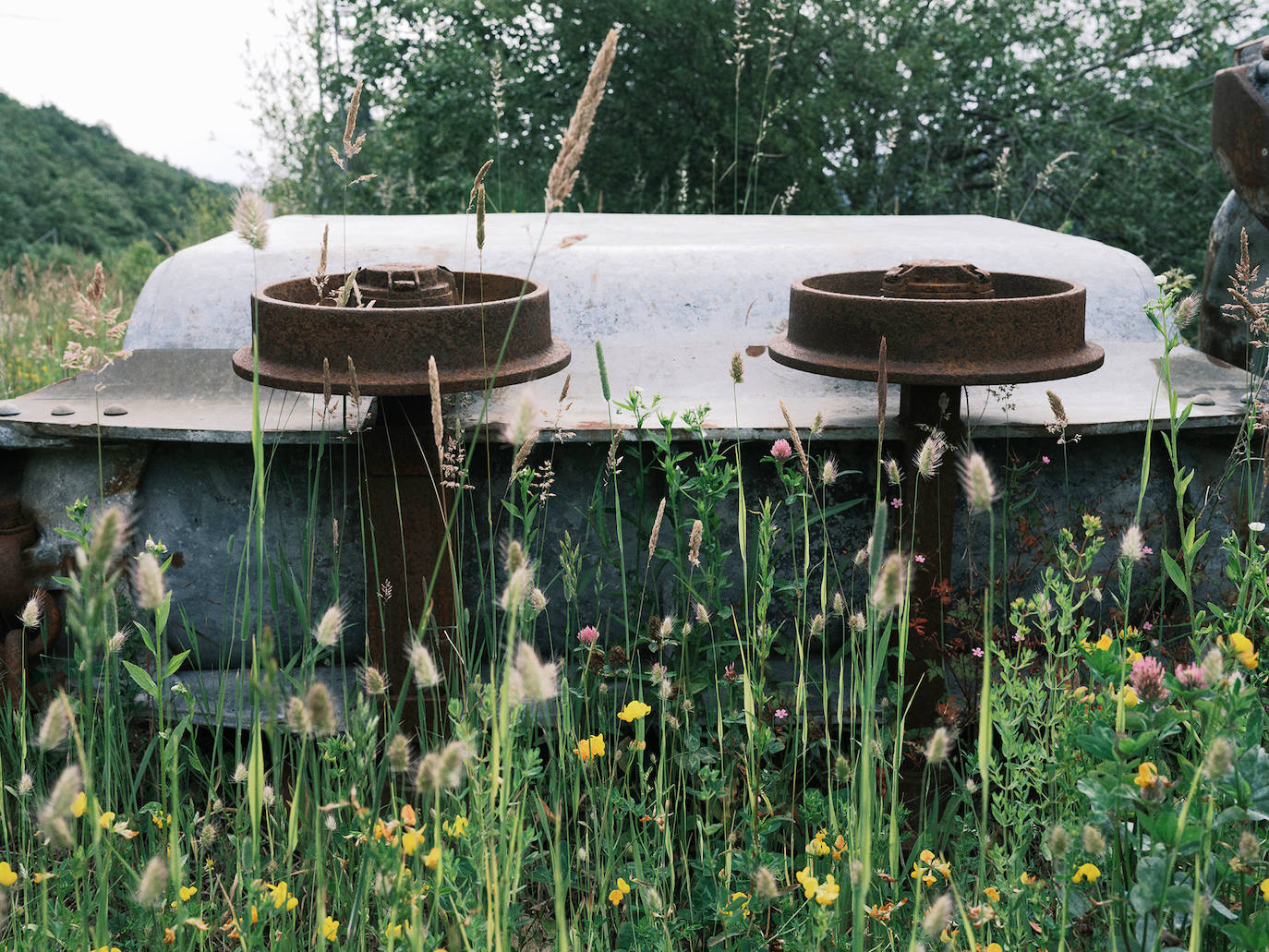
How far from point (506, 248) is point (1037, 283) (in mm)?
1562

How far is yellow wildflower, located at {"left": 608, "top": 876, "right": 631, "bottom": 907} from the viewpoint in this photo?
1.81m

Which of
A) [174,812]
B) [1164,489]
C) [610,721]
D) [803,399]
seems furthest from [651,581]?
[174,812]

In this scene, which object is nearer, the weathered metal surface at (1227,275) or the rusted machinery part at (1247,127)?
the rusted machinery part at (1247,127)

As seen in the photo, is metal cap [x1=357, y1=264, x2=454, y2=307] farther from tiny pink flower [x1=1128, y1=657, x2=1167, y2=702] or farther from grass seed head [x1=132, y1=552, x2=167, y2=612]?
tiny pink flower [x1=1128, y1=657, x2=1167, y2=702]

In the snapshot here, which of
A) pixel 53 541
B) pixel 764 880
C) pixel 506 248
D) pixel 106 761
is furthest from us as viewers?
pixel 506 248

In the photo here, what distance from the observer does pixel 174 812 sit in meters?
1.29

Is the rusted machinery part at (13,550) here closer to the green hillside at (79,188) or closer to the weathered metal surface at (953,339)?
the weathered metal surface at (953,339)

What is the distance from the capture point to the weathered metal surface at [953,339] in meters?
2.26

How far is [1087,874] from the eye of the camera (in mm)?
1564

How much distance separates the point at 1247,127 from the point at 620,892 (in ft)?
8.62

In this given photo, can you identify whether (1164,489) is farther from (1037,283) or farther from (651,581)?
(651,581)

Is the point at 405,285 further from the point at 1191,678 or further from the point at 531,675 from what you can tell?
the point at 1191,678

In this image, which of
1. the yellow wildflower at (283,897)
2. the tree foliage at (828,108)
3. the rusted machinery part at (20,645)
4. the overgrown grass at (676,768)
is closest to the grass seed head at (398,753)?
the overgrown grass at (676,768)

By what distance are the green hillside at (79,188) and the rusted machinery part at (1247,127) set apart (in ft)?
38.7
